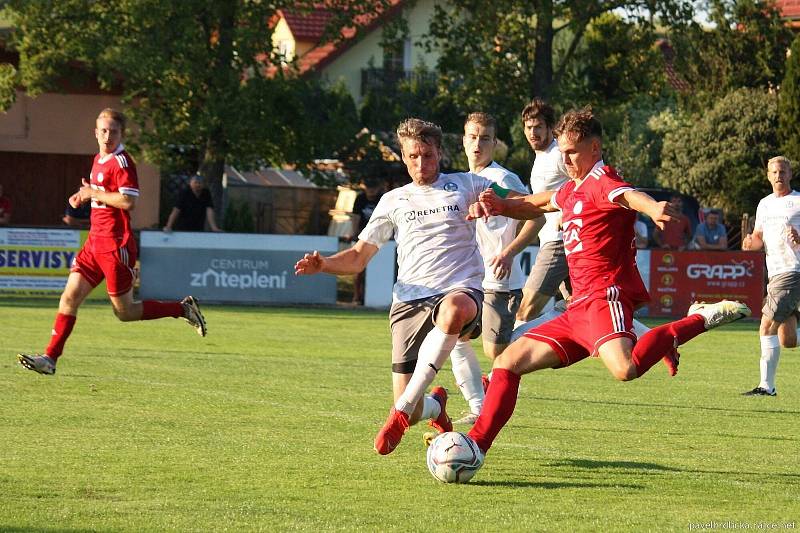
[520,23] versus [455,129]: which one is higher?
[520,23]

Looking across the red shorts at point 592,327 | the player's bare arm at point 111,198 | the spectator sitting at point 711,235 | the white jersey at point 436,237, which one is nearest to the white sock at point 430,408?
the white jersey at point 436,237

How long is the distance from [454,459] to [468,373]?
239cm

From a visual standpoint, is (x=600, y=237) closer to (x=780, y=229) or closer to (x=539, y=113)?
(x=539, y=113)

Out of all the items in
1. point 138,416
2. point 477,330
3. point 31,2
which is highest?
point 31,2

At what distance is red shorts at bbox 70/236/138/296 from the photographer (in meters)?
12.3

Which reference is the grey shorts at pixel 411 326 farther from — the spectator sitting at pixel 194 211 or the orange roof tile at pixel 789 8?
the orange roof tile at pixel 789 8

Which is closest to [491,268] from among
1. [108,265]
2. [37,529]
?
[108,265]

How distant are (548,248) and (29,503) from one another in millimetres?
5914

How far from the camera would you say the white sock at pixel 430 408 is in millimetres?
8273

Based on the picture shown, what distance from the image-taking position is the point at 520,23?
3531 cm

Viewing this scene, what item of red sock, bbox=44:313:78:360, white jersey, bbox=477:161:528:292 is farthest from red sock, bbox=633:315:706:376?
red sock, bbox=44:313:78:360

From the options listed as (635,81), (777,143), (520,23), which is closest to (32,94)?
(520,23)

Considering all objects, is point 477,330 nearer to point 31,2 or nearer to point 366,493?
point 366,493

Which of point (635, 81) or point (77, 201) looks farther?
point (635, 81)
